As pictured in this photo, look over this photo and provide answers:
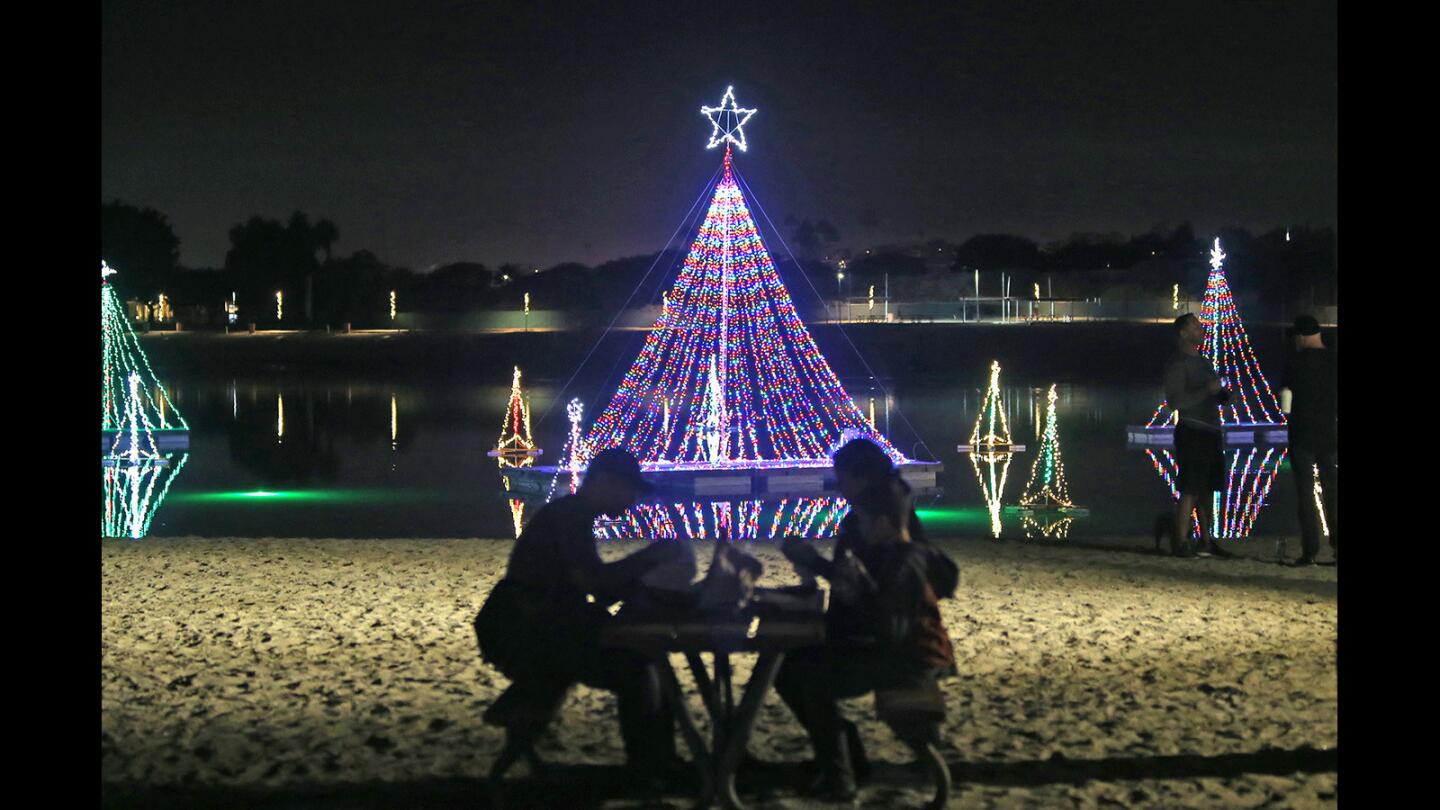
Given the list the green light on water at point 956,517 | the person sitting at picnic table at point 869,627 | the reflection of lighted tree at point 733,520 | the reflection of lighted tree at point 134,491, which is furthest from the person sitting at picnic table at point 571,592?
the green light on water at point 956,517

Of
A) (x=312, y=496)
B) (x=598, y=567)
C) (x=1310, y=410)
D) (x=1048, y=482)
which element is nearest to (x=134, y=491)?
(x=312, y=496)

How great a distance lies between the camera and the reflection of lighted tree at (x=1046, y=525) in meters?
13.0

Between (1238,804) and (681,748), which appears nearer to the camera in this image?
(1238,804)

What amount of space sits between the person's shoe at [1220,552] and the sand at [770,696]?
0.19 m

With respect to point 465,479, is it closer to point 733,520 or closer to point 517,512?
point 517,512

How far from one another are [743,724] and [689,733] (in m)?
0.18

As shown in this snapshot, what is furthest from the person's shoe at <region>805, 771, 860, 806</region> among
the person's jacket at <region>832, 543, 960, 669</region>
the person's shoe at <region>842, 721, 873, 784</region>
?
the person's jacket at <region>832, 543, 960, 669</region>

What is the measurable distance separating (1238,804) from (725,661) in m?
1.52

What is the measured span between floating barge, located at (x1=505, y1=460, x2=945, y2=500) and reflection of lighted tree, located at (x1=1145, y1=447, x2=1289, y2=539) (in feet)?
8.29

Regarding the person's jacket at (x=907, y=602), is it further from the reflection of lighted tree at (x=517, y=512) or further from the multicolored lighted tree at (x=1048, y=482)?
the multicolored lighted tree at (x=1048, y=482)

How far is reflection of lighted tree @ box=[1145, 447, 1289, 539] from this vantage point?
13.4 m
